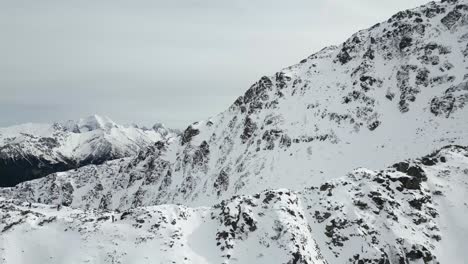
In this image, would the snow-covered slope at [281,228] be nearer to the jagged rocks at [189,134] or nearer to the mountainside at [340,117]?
the mountainside at [340,117]

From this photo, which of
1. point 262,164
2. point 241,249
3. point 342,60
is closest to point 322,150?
point 262,164

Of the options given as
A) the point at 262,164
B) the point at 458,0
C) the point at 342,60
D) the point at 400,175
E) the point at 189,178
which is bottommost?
the point at 189,178

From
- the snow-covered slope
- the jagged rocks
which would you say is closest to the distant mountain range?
the snow-covered slope

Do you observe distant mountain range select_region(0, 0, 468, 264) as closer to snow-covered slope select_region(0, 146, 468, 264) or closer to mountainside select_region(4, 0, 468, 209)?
snow-covered slope select_region(0, 146, 468, 264)

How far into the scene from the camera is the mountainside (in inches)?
4518

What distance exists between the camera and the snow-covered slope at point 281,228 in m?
64.9

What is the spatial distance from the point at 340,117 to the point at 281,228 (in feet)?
216

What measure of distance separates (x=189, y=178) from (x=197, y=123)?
27.7 meters

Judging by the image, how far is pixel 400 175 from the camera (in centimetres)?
7694

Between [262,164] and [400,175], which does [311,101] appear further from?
[400,175]

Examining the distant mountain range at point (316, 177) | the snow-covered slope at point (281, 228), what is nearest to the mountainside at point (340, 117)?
the distant mountain range at point (316, 177)

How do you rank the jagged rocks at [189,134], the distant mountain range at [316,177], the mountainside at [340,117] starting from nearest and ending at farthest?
A: 1. the distant mountain range at [316,177]
2. the mountainside at [340,117]
3. the jagged rocks at [189,134]

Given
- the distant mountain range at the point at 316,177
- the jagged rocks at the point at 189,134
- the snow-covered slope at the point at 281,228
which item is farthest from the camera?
the jagged rocks at the point at 189,134

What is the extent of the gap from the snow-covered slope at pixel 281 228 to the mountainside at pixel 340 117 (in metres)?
33.2
